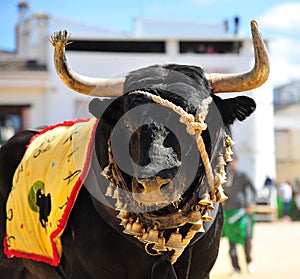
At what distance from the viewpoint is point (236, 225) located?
37.9ft

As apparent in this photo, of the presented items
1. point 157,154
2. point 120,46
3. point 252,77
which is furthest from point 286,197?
point 157,154

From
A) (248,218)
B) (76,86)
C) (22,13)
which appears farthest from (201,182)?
(22,13)

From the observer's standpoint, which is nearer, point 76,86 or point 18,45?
point 76,86

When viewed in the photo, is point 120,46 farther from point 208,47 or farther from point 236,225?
point 236,225

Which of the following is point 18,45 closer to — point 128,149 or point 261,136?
point 261,136

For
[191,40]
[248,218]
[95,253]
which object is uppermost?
[191,40]

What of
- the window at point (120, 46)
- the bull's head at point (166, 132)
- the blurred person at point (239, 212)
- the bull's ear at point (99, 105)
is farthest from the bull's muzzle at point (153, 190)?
the window at point (120, 46)

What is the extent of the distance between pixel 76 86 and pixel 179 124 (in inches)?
27.5

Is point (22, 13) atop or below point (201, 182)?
atop

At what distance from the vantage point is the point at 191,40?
2917 centimetres

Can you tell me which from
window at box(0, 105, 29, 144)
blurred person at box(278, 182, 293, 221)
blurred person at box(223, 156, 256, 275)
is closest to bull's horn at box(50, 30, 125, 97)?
blurred person at box(223, 156, 256, 275)

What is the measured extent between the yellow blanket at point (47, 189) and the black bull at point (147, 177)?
71mm

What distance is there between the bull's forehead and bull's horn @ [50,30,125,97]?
500mm

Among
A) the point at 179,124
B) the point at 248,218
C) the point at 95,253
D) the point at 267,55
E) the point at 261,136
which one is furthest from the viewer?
the point at 261,136
